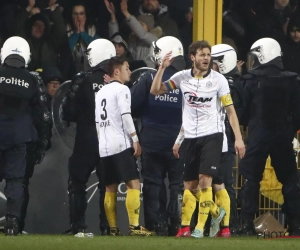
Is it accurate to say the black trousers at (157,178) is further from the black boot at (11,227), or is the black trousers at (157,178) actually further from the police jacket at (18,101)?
the black boot at (11,227)

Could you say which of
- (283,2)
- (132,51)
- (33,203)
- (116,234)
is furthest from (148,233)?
(283,2)

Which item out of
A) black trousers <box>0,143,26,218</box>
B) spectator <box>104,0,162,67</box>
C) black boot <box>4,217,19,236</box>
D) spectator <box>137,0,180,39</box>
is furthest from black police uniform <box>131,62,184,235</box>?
spectator <box>137,0,180,39</box>

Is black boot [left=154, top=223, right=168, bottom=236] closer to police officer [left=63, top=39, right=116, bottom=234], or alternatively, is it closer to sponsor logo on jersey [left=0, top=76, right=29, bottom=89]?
police officer [left=63, top=39, right=116, bottom=234]

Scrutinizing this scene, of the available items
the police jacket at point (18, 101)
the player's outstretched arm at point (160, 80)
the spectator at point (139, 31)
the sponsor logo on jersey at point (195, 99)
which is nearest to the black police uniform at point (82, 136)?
the police jacket at point (18, 101)

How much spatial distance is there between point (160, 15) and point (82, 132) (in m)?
4.10

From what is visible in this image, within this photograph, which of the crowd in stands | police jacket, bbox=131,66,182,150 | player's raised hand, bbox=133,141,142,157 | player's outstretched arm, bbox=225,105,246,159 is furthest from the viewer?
the crowd in stands

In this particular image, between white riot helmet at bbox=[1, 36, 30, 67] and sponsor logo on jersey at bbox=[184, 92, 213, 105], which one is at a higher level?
white riot helmet at bbox=[1, 36, 30, 67]

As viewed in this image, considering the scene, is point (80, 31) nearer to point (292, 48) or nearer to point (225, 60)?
point (292, 48)

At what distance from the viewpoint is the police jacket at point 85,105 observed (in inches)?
608

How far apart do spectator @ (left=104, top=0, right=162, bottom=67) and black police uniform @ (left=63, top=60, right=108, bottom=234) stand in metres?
2.97

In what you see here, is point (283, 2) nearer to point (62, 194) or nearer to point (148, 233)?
point (62, 194)

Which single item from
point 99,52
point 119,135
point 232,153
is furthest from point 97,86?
point 232,153

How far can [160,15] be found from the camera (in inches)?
756

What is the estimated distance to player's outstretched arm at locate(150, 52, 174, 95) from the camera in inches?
553
